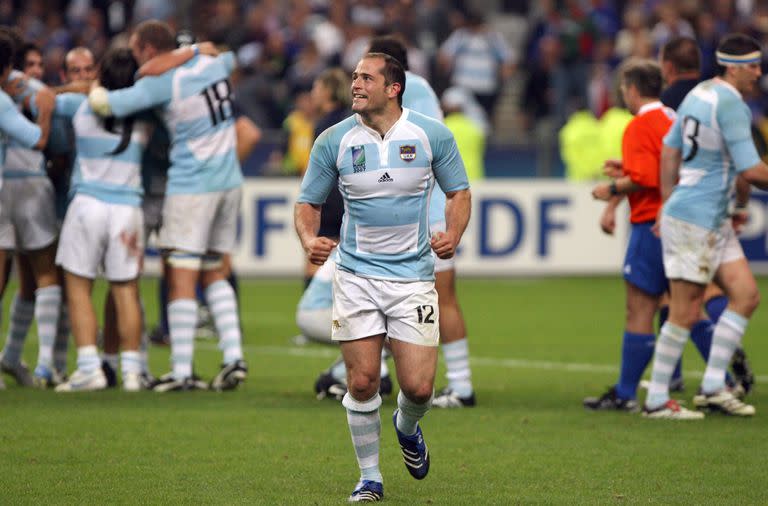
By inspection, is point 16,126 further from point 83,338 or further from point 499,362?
point 499,362

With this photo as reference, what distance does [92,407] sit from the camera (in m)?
9.29

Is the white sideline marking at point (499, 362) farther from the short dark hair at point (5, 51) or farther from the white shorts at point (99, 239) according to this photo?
the short dark hair at point (5, 51)

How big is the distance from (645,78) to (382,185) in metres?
3.15

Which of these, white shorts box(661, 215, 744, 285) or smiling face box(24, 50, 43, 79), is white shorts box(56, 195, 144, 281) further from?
white shorts box(661, 215, 744, 285)

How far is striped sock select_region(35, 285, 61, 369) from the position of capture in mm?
10367

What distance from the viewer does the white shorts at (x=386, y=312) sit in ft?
21.8

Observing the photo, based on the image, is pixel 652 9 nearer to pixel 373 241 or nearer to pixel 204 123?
pixel 204 123

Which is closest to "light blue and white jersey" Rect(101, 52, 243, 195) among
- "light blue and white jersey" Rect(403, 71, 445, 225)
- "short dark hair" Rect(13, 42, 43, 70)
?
"short dark hair" Rect(13, 42, 43, 70)

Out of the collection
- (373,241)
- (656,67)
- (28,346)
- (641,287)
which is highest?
(656,67)

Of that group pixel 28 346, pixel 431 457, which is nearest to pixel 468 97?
pixel 28 346

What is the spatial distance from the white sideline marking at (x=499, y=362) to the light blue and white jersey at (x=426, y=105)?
281cm

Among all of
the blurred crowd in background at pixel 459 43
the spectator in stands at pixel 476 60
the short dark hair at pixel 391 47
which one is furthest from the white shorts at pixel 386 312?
the spectator in stands at pixel 476 60

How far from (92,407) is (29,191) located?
5.95 ft

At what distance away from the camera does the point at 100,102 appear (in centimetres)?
971
